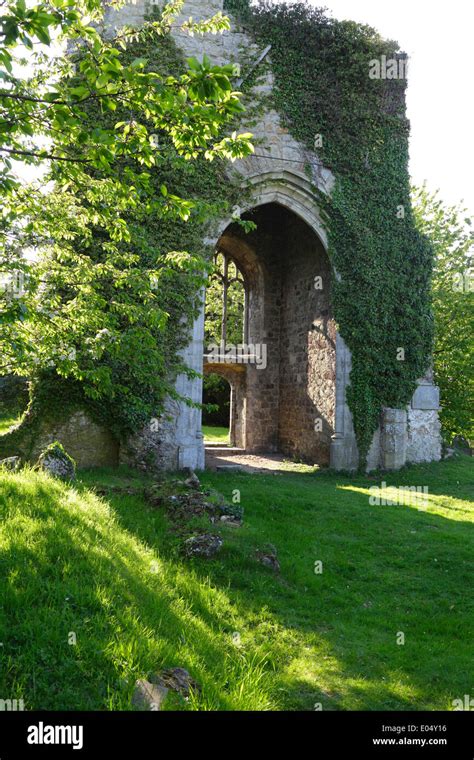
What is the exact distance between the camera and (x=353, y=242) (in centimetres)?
1192

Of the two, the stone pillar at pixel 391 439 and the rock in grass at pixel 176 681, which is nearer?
the rock in grass at pixel 176 681

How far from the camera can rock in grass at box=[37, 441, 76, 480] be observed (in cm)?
657

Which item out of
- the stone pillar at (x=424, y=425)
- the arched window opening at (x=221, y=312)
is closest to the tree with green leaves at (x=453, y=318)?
the stone pillar at (x=424, y=425)

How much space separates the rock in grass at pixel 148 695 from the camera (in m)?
2.70

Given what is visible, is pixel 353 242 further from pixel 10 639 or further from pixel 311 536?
pixel 10 639

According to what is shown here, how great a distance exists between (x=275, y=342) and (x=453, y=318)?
17.7 ft

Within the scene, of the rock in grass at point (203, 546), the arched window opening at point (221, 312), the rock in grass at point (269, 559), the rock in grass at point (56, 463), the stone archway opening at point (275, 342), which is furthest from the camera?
the arched window opening at point (221, 312)

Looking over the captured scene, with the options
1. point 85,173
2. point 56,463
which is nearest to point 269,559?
point 56,463

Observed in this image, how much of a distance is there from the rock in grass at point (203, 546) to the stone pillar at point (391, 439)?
7159 mm

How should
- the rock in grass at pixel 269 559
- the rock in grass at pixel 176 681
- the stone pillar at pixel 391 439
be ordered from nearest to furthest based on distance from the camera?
the rock in grass at pixel 176 681
the rock in grass at pixel 269 559
the stone pillar at pixel 391 439

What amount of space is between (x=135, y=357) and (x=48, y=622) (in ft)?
8.15

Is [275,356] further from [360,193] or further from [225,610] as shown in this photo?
[225,610]

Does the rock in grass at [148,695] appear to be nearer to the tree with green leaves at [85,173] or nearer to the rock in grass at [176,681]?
the rock in grass at [176,681]
